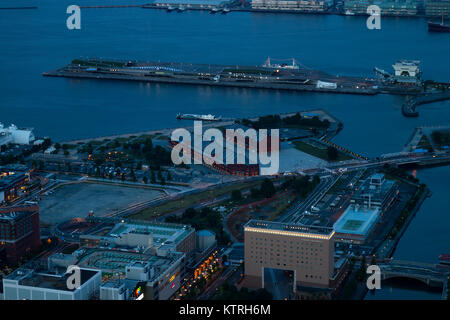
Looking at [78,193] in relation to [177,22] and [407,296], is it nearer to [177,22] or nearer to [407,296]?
[407,296]

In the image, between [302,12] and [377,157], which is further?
[302,12]

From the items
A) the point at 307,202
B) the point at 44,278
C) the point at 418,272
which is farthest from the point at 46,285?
the point at 307,202

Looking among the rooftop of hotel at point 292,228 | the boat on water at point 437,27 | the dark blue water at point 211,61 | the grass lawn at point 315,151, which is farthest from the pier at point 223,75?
the rooftop of hotel at point 292,228

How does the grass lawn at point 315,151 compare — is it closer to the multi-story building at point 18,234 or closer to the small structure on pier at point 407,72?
the multi-story building at point 18,234

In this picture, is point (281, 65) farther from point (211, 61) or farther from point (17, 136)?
point (17, 136)

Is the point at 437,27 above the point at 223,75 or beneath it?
above

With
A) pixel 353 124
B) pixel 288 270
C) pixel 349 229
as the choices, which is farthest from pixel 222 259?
pixel 353 124
